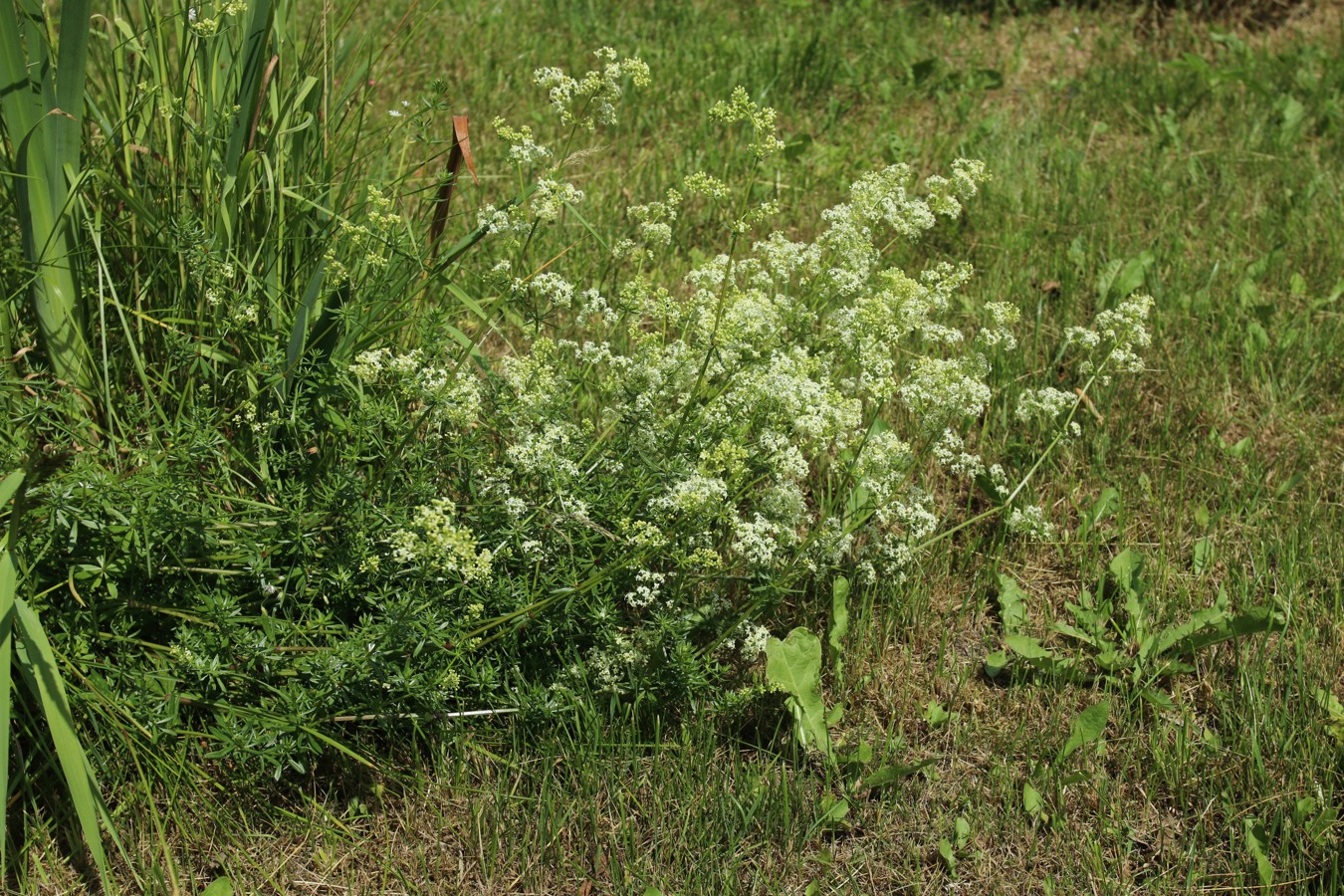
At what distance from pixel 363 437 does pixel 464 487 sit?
27 centimetres

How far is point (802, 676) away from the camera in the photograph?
8.45 feet

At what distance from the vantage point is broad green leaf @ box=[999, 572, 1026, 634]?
9.68ft

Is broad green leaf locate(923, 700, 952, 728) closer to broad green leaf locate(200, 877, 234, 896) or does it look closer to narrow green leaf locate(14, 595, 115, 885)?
broad green leaf locate(200, 877, 234, 896)

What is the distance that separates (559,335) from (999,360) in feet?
4.43

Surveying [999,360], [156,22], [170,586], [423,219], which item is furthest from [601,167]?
[170,586]

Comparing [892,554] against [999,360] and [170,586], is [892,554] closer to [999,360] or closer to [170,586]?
[999,360]

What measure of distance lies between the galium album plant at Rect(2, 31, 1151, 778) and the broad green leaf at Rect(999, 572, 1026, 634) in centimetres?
18

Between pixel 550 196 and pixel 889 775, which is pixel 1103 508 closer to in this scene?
pixel 889 775

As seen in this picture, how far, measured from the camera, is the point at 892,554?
2.78 meters

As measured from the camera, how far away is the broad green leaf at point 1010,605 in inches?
116

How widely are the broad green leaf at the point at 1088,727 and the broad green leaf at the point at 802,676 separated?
0.55 meters

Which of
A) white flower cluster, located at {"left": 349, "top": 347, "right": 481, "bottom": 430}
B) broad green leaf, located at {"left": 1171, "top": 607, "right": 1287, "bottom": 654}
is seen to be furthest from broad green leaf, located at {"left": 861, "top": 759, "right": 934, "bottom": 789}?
white flower cluster, located at {"left": 349, "top": 347, "right": 481, "bottom": 430}

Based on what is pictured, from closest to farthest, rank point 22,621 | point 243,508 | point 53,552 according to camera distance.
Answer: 1. point 22,621
2. point 53,552
3. point 243,508

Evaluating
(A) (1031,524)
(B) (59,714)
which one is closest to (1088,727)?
(A) (1031,524)
